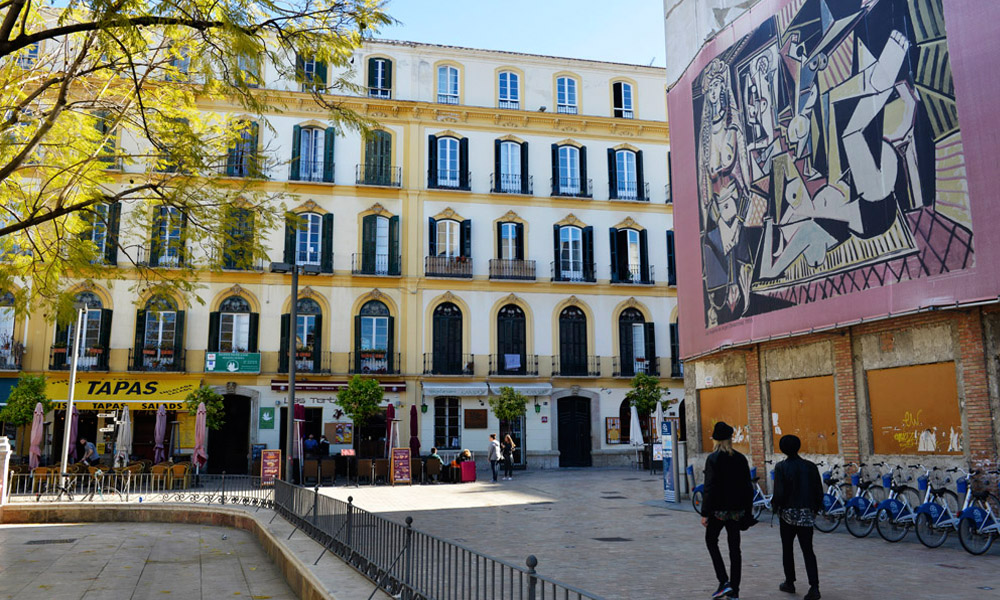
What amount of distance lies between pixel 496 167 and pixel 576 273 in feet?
19.6

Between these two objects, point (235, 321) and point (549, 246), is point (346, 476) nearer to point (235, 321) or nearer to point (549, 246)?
point (235, 321)

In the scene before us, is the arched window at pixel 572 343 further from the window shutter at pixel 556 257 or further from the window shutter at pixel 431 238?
the window shutter at pixel 431 238

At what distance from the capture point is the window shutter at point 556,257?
34.6 metres

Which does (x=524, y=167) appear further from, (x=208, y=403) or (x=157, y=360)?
(x=157, y=360)

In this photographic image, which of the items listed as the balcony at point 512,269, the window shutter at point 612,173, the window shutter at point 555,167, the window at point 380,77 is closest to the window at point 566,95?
the window shutter at point 555,167

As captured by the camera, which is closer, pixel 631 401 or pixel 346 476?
pixel 346 476

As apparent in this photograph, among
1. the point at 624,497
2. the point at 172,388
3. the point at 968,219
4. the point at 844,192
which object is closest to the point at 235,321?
the point at 172,388

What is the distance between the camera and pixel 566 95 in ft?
120

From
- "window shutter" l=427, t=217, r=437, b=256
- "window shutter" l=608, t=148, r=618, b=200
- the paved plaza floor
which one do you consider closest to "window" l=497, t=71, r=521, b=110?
"window shutter" l=608, t=148, r=618, b=200

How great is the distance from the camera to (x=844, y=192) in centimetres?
1438

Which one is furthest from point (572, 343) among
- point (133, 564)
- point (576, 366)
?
point (133, 564)

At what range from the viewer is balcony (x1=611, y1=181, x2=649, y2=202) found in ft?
118

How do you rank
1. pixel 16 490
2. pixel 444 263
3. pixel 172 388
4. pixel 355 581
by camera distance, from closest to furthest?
1. pixel 355 581
2. pixel 16 490
3. pixel 172 388
4. pixel 444 263

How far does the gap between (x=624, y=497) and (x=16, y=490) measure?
15.5 metres
